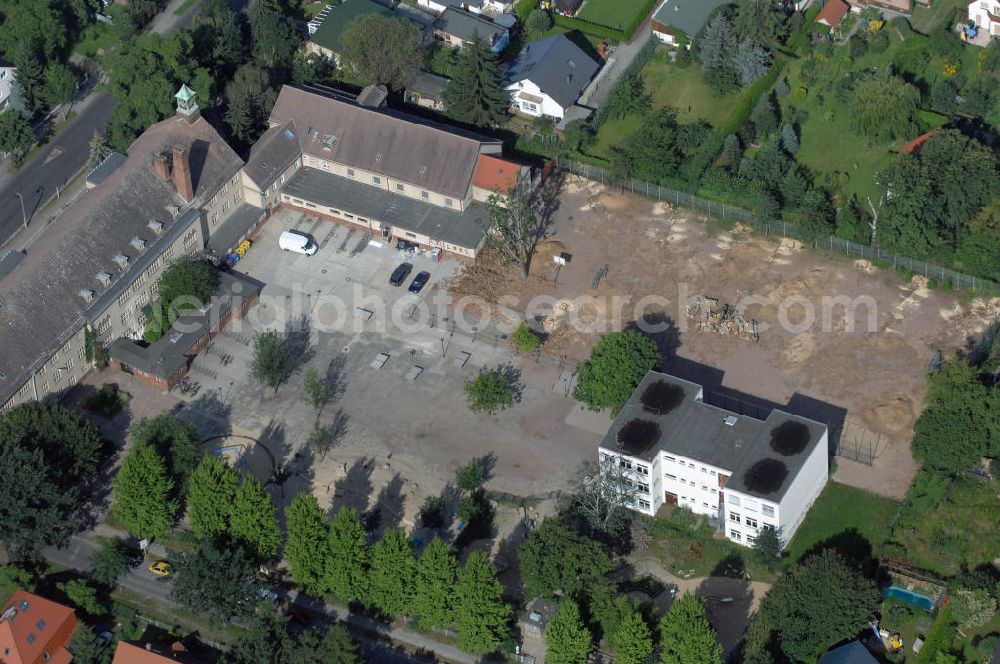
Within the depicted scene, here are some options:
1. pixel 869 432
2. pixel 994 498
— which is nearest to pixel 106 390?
pixel 869 432

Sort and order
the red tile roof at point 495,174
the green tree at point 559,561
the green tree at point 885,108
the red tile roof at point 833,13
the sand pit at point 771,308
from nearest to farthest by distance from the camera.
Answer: the green tree at point 559,561
the sand pit at point 771,308
the red tile roof at point 495,174
the green tree at point 885,108
the red tile roof at point 833,13

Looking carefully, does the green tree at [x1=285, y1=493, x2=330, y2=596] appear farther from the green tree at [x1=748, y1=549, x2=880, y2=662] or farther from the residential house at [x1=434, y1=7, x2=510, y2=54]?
the residential house at [x1=434, y1=7, x2=510, y2=54]

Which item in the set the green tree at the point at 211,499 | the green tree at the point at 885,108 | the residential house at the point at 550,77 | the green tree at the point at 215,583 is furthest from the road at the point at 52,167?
the green tree at the point at 885,108

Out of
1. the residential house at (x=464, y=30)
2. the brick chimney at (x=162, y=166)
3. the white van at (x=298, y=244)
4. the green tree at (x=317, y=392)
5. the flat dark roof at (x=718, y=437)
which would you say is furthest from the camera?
the residential house at (x=464, y=30)

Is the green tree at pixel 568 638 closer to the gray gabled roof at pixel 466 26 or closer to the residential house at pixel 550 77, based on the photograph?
the residential house at pixel 550 77

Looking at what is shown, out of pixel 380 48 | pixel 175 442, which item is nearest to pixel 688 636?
pixel 175 442

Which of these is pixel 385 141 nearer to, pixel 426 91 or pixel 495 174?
pixel 495 174
